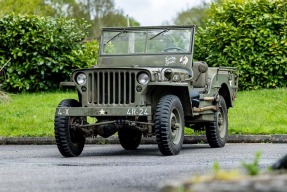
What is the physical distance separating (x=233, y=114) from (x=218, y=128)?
3547 millimetres

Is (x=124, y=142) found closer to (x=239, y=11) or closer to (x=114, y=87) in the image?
(x=114, y=87)

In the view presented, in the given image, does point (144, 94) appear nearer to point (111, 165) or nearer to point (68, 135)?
point (68, 135)

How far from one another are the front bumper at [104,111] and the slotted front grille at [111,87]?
24 cm

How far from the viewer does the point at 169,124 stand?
12750 millimetres

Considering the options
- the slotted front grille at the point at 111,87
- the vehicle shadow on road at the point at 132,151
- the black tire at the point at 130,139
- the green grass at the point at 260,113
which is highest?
the slotted front grille at the point at 111,87

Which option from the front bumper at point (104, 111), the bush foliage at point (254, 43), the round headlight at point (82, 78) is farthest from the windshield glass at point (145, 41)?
the bush foliage at point (254, 43)

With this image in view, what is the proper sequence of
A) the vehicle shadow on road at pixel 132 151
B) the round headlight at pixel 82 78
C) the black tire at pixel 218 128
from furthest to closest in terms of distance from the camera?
the black tire at pixel 218 128 < the vehicle shadow on road at pixel 132 151 < the round headlight at pixel 82 78

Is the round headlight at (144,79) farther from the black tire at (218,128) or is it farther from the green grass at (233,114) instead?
the green grass at (233,114)

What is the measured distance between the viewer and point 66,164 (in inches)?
464

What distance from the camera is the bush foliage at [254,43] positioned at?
73.5ft

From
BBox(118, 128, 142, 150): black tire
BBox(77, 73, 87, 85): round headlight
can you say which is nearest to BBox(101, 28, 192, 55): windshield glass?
BBox(118, 128, 142, 150): black tire

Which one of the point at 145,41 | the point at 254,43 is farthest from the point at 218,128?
the point at 254,43

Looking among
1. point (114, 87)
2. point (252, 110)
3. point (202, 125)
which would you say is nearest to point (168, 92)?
point (114, 87)

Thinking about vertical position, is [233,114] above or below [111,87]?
below
